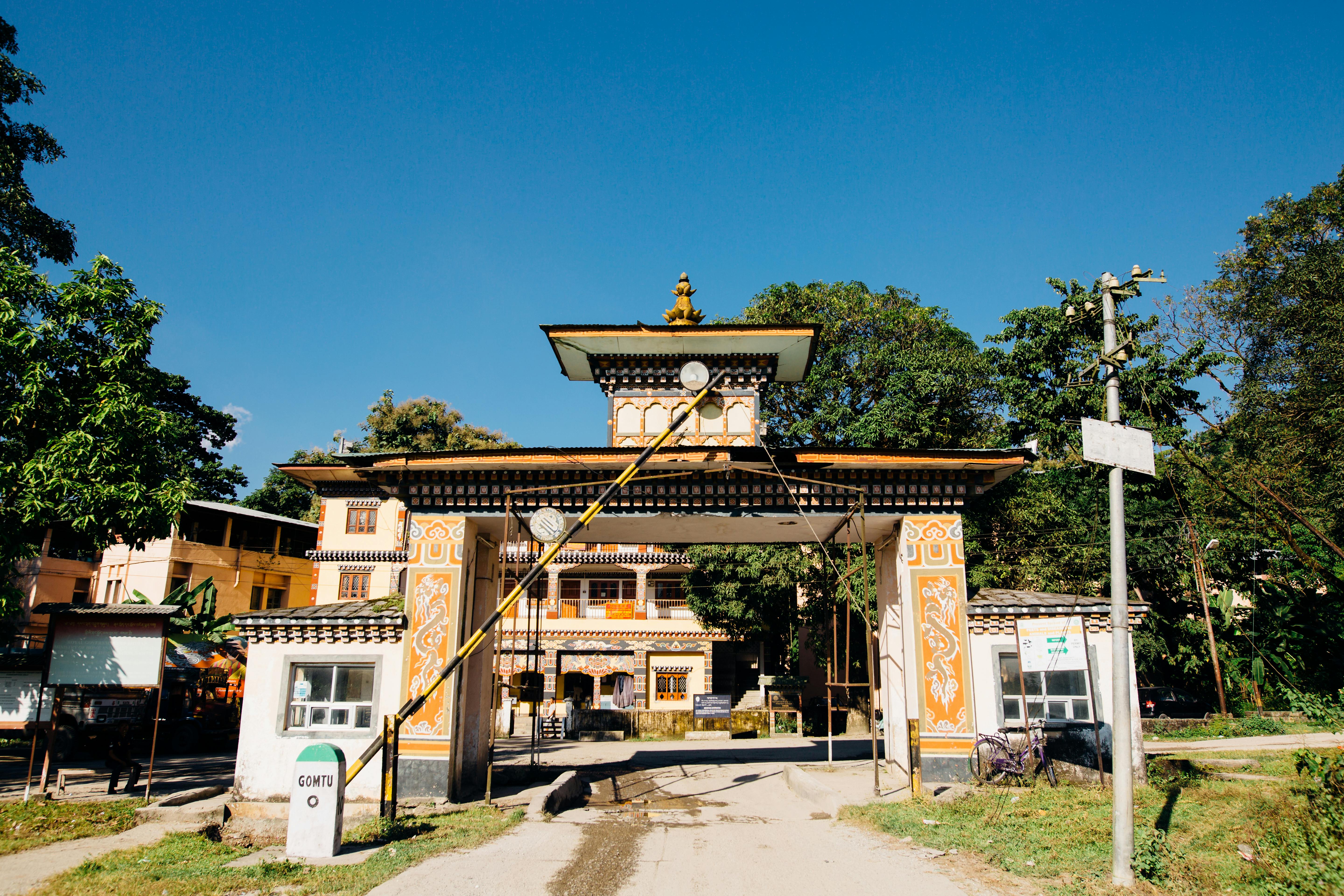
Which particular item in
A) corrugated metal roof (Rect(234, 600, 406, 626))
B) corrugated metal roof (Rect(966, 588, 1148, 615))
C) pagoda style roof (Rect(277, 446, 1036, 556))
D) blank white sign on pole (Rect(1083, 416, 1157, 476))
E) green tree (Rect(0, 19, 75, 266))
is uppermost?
green tree (Rect(0, 19, 75, 266))

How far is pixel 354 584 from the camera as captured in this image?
38.9 m

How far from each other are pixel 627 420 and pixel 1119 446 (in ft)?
34.1

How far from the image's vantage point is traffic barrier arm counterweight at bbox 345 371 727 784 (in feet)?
36.8

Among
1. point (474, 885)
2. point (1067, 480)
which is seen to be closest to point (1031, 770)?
point (474, 885)

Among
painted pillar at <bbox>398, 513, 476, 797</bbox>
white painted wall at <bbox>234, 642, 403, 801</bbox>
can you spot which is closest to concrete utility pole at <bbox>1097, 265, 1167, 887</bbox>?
painted pillar at <bbox>398, 513, 476, 797</bbox>

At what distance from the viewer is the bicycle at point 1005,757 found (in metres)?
13.4

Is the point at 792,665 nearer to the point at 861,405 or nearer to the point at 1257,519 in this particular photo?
the point at 861,405

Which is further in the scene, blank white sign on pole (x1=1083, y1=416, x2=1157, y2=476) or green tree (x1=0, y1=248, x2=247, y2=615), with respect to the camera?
green tree (x1=0, y1=248, x2=247, y2=615)

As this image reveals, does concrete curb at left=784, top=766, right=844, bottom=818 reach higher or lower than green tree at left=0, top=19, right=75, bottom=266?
lower

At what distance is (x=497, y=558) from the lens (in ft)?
56.9

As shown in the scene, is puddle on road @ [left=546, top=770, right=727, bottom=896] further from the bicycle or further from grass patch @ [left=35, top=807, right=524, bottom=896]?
the bicycle

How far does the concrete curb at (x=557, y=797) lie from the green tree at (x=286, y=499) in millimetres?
37014

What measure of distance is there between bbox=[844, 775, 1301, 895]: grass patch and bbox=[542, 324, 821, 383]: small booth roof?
9.12 metres

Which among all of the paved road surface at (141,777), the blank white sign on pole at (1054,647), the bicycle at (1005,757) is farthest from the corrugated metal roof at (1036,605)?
the paved road surface at (141,777)
